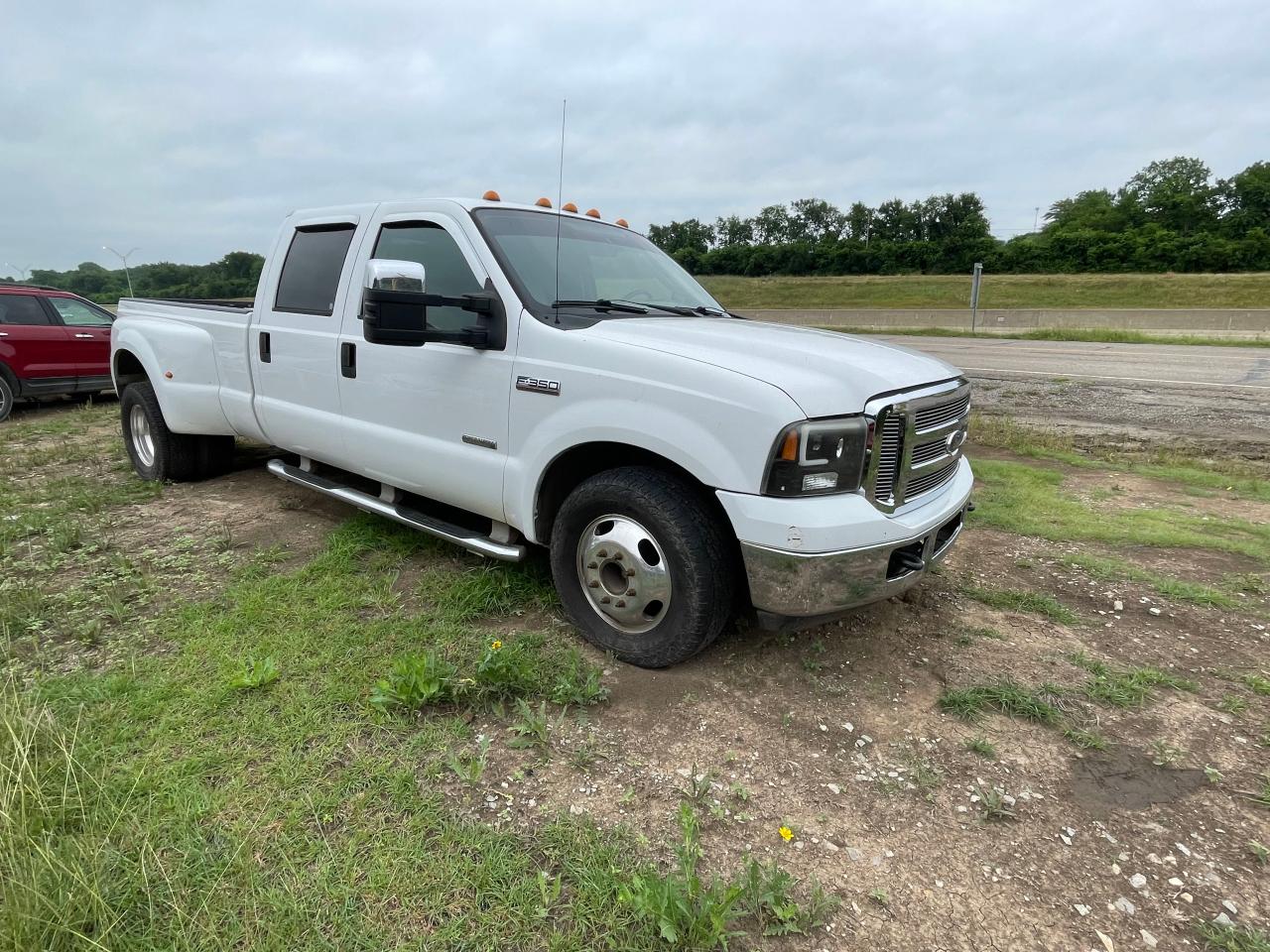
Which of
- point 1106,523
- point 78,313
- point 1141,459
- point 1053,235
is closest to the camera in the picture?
point 1106,523

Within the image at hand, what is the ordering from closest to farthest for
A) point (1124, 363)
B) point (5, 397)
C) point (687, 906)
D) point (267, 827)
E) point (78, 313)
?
point (687, 906)
point (267, 827)
point (5, 397)
point (78, 313)
point (1124, 363)

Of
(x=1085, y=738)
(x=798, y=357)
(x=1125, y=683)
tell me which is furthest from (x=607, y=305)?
(x=1125, y=683)

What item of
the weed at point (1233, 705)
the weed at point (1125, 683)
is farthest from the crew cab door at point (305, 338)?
the weed at point (1233, 705)

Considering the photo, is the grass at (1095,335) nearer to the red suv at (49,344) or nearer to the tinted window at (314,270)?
the red suv at (49,344)

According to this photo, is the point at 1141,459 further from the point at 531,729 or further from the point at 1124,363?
the point at 1124,363

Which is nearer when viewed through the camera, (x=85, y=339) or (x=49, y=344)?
(x=49, y=344)

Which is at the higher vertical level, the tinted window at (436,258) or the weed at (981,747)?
the tinted window at (436,258)

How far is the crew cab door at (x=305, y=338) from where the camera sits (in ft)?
13.2

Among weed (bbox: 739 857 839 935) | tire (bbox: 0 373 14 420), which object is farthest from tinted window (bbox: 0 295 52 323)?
weed (bbox: 739 857 839 935)

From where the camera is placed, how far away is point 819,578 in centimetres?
254

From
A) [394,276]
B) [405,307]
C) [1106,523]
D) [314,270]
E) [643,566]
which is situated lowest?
[1106,523]

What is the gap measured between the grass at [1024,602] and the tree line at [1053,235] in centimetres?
3494

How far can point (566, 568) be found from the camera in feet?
10.3

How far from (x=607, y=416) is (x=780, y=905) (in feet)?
5.71
